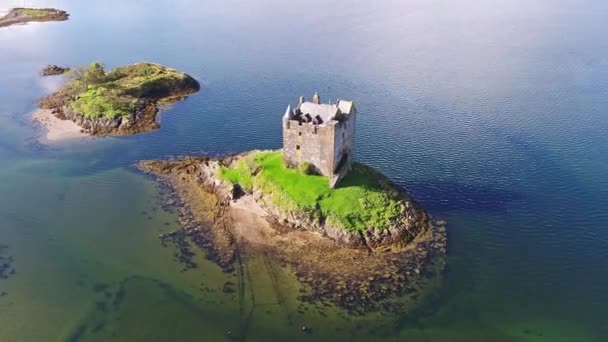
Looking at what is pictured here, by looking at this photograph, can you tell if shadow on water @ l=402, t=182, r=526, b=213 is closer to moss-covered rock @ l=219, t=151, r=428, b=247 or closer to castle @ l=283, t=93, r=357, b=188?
moss-covered rock @ l=219, t=151, r=428, b=247

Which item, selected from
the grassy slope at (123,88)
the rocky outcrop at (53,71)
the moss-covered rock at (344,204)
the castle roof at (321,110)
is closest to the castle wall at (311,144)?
the moss-covered rock at (344,204)

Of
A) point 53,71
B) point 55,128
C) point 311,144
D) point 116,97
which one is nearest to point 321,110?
point 311,144

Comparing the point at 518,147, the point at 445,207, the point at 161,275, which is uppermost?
the point at 518,147

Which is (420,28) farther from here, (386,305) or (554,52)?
(386,305)

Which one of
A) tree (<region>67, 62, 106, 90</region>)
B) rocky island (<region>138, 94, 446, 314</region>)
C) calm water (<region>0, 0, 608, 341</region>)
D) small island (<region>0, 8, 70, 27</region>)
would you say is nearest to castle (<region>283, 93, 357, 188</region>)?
rocky island (<region>138, 94, 446, 314</region>)

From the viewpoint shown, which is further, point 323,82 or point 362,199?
point 323,82

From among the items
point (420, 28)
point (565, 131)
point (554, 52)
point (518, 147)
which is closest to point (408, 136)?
point (518, 147)
